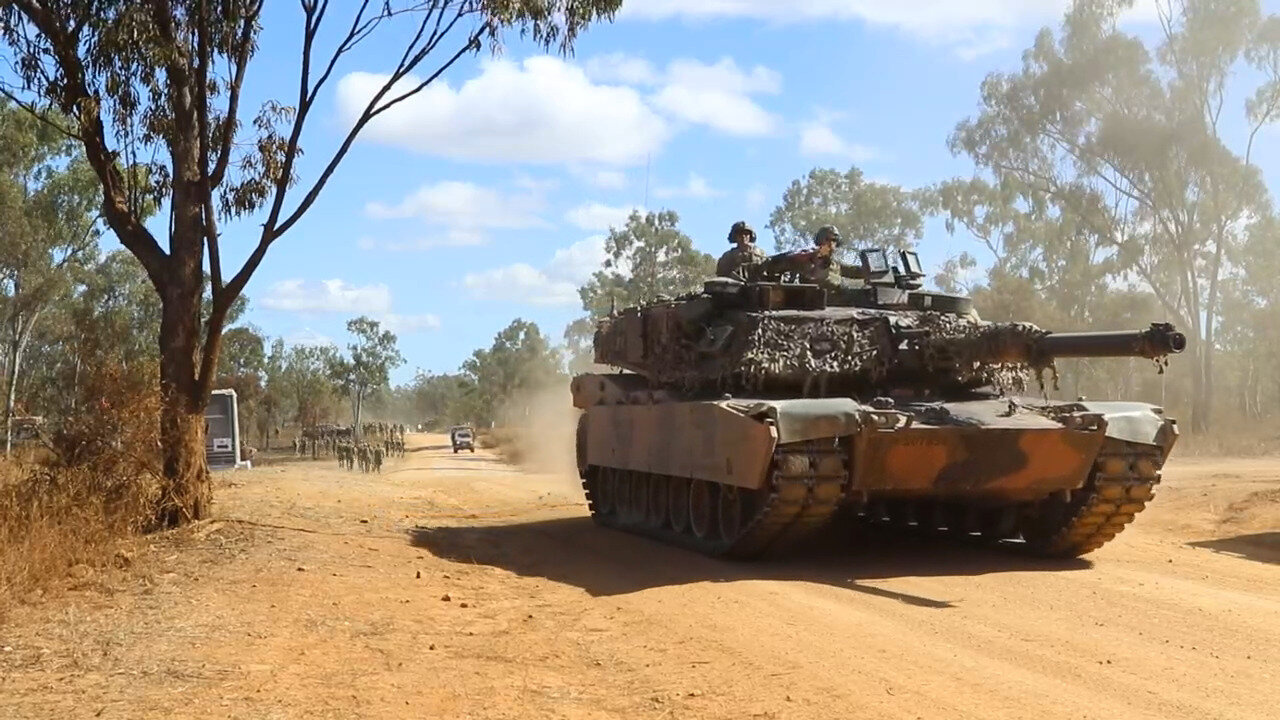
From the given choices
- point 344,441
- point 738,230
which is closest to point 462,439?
point 344,441

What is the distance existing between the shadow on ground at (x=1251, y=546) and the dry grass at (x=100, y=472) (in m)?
10.3

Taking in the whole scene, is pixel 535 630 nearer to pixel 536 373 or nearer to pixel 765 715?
pixel 765 715

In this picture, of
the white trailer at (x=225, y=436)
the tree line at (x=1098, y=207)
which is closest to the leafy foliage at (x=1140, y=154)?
the tree line at (x=1098, y=207)

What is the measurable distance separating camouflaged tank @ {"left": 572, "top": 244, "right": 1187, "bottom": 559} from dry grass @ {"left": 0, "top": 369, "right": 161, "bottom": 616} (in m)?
4.76

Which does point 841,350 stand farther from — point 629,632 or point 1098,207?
point 1098,207

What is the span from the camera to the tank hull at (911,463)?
10.6m

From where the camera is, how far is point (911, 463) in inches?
429

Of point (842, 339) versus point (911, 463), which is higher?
point (842, 339)

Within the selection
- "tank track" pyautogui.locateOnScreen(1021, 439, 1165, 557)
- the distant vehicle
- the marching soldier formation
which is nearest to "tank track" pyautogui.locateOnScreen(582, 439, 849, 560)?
"tank track" pyautogui.locateOnScreen(1021, 439, 1165, 557)

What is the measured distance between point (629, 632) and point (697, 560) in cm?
355

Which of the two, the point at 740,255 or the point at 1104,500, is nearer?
the point at 1104,500

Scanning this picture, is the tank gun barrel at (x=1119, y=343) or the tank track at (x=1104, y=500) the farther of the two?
the tank track at (x=1104, y=500)

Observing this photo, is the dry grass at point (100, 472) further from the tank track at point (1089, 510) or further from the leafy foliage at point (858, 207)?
the leafy foliage at point (858, 207)

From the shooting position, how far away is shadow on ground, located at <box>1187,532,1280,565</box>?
43.6 feet
